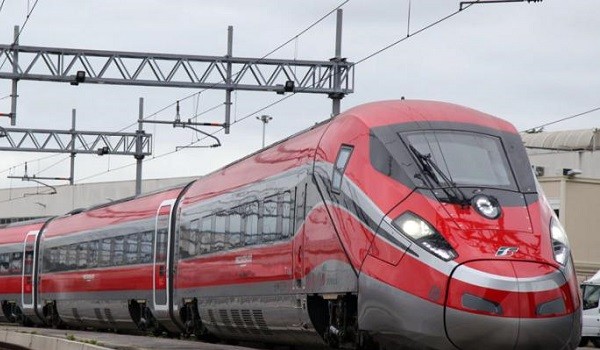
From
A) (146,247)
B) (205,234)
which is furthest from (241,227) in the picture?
(146,247)

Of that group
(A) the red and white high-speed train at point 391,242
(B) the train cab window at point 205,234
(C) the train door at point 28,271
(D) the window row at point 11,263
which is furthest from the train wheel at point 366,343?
(D) the window row at point 11,263

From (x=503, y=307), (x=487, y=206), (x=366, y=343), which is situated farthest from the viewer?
(x=366, y=343)

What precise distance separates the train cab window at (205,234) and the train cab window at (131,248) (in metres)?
5.21

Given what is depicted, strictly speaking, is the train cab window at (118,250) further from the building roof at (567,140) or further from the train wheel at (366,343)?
the building roof at (567,140)

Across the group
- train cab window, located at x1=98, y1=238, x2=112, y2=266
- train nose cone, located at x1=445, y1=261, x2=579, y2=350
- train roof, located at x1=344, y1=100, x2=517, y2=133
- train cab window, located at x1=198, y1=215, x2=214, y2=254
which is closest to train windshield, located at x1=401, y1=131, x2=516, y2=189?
train roof, located at x1=344, y1=100, x2=517, y2=133

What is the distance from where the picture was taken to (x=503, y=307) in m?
13.2

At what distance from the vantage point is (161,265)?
25.7 m

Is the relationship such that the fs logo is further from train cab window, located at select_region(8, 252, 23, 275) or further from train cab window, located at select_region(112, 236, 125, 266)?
train cab window, located at select_region(8, 252, 23, 275)

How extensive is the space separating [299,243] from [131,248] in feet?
38.2

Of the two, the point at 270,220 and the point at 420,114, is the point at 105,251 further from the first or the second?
the point at 420,114

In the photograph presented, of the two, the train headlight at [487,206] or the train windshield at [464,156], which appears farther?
the train windshield at [464,156]

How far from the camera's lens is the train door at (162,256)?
25.4 meters

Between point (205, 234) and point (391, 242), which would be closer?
point (391, 242)

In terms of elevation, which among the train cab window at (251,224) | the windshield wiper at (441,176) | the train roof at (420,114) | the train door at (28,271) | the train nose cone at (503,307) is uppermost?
the train roof at (420,114)
